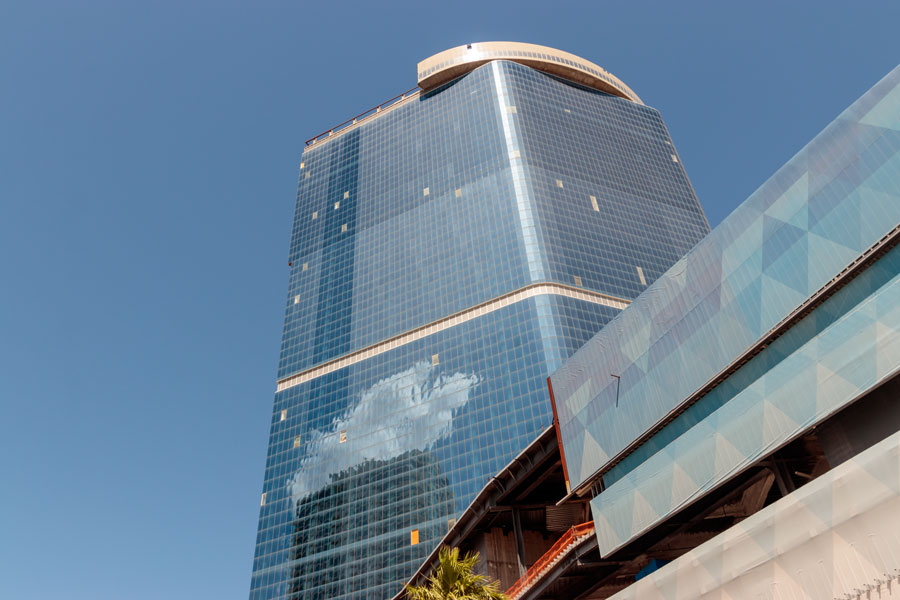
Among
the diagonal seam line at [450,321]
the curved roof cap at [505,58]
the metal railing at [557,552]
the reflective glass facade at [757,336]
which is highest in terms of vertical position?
the curved roof cap at [505,58]

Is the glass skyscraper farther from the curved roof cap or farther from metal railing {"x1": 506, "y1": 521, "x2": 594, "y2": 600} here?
metal railing {"x1": 506, "y1": 521, "x2": 594, "y2": 600}

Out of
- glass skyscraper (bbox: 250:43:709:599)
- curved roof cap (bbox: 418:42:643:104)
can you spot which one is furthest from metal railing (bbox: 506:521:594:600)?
curved roof cap (bbox: 418:42:643:104)

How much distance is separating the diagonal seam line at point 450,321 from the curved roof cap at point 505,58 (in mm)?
65924

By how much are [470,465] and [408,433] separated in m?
14.2

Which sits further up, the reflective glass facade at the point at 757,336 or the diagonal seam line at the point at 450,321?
the diagonal seam line at the point at 450,321

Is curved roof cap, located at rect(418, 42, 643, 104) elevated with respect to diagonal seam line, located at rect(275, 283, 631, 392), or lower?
elevated

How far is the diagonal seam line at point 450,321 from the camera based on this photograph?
112438 mm

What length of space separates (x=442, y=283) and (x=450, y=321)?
9529mm

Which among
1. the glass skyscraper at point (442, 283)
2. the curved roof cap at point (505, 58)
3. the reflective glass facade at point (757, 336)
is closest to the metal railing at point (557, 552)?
the reflective glass facade at point (757, 336)

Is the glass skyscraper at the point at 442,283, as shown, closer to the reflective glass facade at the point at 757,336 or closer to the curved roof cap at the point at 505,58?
the curved roof cap at the point at 505,58

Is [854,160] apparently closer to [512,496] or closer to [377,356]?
[512,496]

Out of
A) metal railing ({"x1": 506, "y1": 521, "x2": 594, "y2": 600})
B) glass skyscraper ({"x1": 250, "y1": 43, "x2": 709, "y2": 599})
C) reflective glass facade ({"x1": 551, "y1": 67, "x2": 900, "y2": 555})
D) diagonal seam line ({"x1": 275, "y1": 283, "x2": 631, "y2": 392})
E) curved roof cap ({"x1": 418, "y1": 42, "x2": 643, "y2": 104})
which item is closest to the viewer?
reflective glass facade ({"x1": 551, "y1": 67, "x2": 900, "y2": 555})

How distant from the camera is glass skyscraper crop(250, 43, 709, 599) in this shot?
103 m

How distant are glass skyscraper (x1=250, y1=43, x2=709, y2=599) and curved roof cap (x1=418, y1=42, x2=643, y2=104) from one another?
0.45 m
